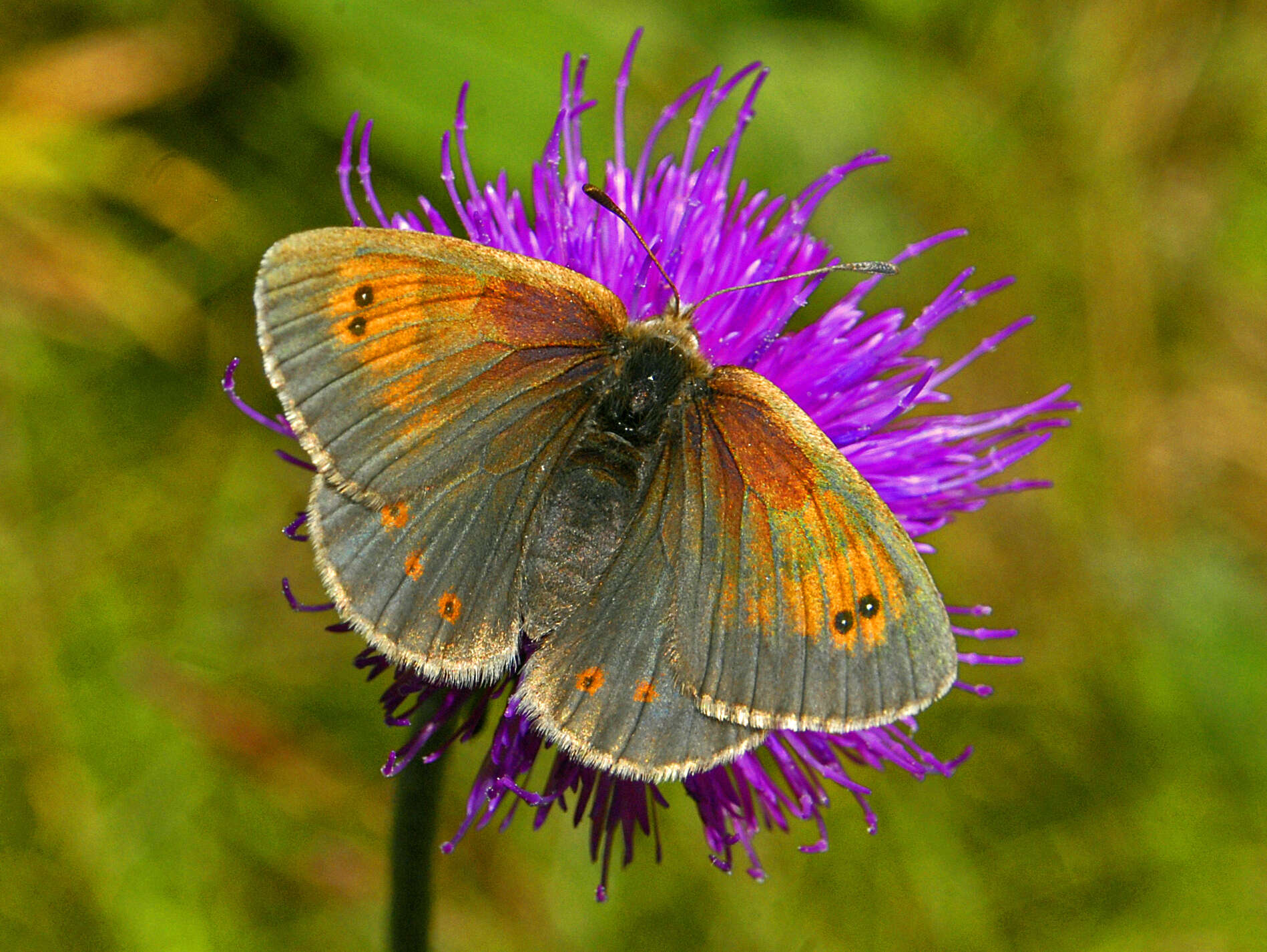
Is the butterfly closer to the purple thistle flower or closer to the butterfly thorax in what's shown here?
the butterfly thorax

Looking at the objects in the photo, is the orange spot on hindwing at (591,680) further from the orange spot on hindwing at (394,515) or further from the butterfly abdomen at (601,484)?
the orange spot on hindwing at (394,515)

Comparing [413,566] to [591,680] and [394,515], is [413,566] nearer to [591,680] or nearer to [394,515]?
[394,515]

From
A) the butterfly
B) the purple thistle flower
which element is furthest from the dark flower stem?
the butterfly

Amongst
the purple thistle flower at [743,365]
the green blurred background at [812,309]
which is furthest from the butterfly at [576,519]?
the green blurred background at [812,309]

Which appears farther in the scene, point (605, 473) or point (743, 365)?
point (743, 365)

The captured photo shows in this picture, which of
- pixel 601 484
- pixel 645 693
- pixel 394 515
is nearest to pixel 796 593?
pixel 645 693
